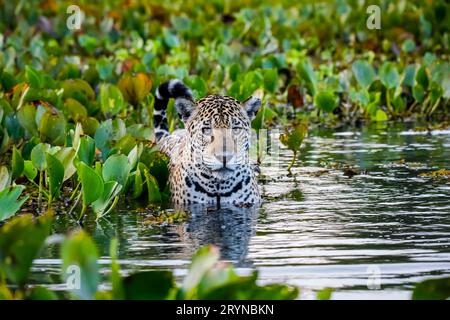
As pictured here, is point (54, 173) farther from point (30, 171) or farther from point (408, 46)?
point (408, 46)

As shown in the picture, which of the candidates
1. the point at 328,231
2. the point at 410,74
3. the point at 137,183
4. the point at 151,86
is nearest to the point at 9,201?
the point at 137,183

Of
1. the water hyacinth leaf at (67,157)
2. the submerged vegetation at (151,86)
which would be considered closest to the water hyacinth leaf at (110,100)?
the submerged vegetation at (151,86)

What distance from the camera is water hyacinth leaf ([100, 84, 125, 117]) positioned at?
1563cm

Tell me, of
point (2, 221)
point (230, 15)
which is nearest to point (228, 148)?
point (2, 221)

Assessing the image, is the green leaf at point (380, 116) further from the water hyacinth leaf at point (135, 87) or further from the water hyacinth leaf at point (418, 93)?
the water hyacinth leaf at point (135, 87)

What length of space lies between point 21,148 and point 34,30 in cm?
1236

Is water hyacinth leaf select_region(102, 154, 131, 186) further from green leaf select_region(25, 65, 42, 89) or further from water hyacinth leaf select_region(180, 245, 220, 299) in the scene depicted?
green leaf select_region(25, 65, 42, 89)

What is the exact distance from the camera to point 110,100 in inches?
621

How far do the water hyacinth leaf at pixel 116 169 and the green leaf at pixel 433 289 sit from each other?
15.9 feet

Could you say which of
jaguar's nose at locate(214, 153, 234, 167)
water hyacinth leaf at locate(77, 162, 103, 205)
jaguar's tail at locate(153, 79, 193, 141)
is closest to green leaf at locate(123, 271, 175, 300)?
water hyacinth leaf at locate(77, 162, 103, 205)

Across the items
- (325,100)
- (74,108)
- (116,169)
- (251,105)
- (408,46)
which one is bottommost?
(116,169)

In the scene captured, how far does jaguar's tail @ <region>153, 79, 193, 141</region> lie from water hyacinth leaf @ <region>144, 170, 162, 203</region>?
2463 mm

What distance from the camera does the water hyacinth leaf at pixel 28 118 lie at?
12.8 metres

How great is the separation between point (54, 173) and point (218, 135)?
1.48 m
